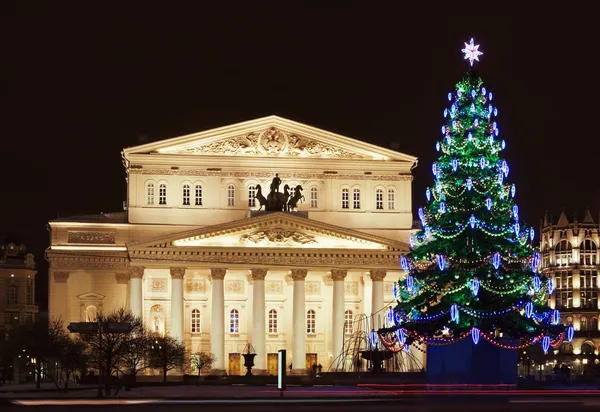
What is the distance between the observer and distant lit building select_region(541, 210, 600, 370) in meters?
168

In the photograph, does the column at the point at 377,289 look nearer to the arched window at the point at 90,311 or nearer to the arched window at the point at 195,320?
the arched window at the point at 195,320

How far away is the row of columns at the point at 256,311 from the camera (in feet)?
334

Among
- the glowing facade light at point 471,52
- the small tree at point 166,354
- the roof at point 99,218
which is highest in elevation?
the glowing facade light at point 471,52

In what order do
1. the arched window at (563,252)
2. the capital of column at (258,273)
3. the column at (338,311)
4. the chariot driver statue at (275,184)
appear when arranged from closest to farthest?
the chariot driver statue at (275,184) → the capital of column at (258,273) → the column at (338,311) → the arched window at (563,252)

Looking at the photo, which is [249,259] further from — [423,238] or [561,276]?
[561,276]

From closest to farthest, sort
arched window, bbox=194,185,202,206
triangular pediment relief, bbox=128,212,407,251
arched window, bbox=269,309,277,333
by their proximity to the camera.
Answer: triangular pediment relief, bbox=128,212,407,251
arched window, bbox=194,185,202,206
arched window, bbox=269,309,277,333

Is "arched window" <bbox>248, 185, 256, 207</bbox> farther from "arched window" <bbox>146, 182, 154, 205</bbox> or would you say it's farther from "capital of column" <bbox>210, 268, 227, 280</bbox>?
"capital of column" <bbox>210, 268, 227, 280</bbox>

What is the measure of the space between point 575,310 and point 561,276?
577 cm

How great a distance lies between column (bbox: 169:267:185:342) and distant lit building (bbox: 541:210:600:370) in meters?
72.1

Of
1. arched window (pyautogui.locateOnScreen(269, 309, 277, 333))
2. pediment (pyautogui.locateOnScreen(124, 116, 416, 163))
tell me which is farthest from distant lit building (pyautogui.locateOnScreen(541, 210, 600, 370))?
pediment (pyautogui.locateOnScreen(124, 116, 416, 163))

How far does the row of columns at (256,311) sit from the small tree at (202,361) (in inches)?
17.0

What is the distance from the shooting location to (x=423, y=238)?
6506cm

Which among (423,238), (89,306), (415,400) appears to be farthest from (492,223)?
(89,306)

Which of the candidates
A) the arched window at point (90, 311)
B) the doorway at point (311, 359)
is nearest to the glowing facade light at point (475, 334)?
the doorway at point (311, 359)
